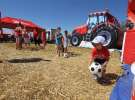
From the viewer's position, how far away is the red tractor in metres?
17.3

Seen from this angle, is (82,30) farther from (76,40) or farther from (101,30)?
(101,30)

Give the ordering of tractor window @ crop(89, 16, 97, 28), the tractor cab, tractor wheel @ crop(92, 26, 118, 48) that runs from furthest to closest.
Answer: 1. tractor window @ crop(89, 16, 97, 28)
2. the tractor cab
3. tractor wheel @ crop(92, 26, 118, 48)

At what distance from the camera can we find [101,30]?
58.0 ft

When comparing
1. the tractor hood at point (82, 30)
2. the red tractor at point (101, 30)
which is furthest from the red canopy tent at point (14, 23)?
the tractor hood at point (82, 30)

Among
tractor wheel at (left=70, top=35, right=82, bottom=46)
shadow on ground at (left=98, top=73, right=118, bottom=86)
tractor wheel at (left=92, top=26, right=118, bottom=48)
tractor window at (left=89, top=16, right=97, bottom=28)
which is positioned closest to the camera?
shadow on ground at (left=98, top=73, right=118, bottom=86)

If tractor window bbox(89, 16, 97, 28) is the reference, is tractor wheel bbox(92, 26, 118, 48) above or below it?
below

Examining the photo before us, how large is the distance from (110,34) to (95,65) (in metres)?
8.94

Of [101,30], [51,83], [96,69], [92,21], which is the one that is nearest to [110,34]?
[101,30]

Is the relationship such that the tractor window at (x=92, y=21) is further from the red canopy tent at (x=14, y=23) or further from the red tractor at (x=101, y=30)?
the red canopy tent at (x=14, y=23)

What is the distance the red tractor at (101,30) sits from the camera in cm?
1727

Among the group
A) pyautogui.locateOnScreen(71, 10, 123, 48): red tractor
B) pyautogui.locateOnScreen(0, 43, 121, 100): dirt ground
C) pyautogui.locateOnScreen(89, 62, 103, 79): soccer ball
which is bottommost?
pyautogui.locateOnScreen(0, 43, 121, 100): dirt ground

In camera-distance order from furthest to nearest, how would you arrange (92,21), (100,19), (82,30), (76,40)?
(76,40), (82,30), (92,21), (100,19)

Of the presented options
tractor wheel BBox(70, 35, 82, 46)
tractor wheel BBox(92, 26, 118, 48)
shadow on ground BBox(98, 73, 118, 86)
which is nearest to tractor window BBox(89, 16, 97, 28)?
tractor wheel BBox(70, 35, 82, 46)

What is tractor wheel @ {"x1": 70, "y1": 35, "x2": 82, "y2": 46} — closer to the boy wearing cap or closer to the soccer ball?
the boy wearing cap
